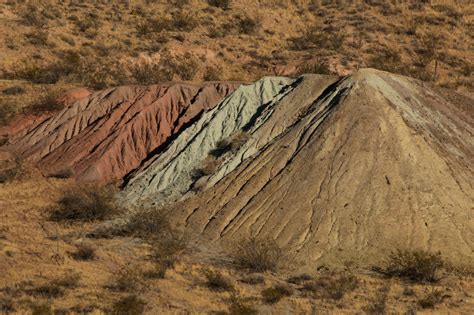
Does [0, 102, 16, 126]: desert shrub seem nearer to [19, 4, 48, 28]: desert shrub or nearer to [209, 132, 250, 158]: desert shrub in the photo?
[19, 4, 48, 28]: desert shrub

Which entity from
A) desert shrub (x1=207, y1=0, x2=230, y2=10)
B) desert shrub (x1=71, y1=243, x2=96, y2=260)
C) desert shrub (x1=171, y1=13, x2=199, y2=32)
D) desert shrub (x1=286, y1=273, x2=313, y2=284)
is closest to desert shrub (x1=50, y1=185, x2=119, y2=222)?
desert shrub (x1=71, y1=243, x2=96, y2=260)

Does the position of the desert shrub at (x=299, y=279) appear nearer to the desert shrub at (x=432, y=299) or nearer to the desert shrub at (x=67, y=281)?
the desert shrub at (x=432, y=299)

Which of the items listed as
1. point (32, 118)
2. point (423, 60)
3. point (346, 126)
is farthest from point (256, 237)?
point (423, 60)

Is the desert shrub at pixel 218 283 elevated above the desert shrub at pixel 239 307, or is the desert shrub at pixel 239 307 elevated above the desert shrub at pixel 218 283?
the desert shrub at pixel 239 307

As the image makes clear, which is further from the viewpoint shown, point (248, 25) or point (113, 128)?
point (248, 25)

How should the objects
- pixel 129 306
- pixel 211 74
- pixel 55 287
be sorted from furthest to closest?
pixel 211 74 → pixel 55 287 → pixel 129 306

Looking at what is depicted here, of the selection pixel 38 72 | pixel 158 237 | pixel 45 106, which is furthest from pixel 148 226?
pixel 38 72

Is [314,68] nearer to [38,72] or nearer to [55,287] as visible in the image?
[38,72]

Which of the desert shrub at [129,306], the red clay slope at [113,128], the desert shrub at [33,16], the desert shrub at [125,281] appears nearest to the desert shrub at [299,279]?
the desert shrub at [125,281]
